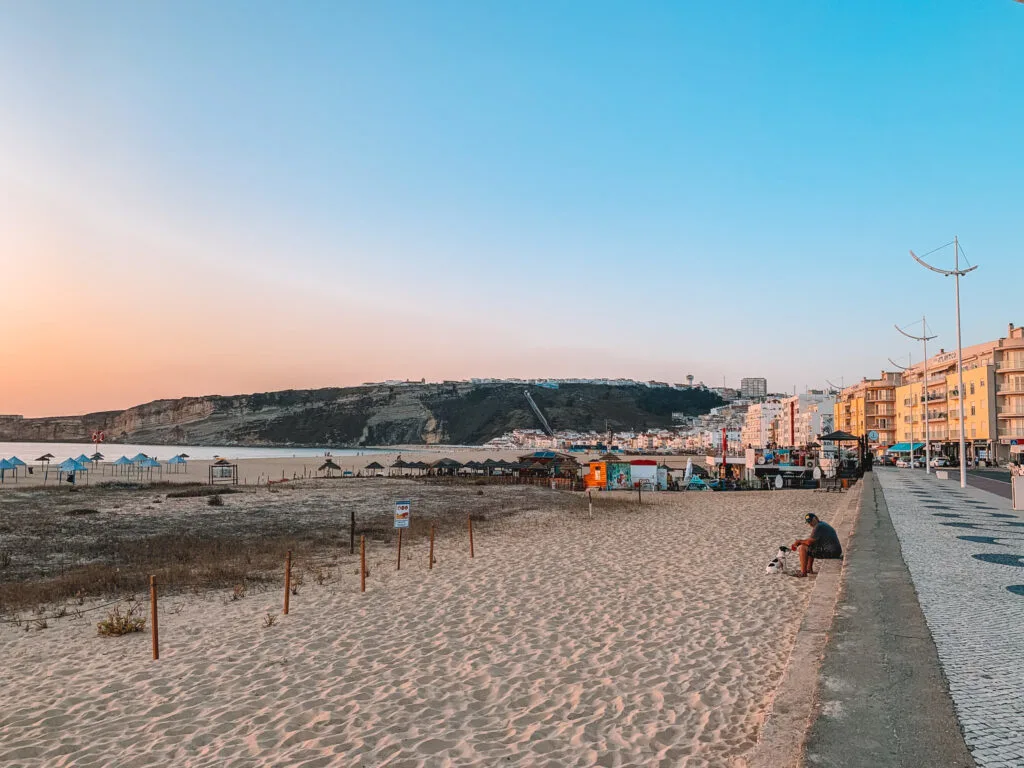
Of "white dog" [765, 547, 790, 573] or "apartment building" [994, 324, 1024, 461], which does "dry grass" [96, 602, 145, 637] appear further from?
"apartment building" [994, 324, 1024, 461]

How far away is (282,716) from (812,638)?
17.1 ft

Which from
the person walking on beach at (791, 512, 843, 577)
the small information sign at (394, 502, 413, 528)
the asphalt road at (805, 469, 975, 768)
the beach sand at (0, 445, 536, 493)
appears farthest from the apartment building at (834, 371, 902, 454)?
the asphalt road at (805, 469, 975, 768)

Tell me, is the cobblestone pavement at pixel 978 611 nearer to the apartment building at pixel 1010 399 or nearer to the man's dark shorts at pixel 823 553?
the man's dark shorts at pixel 823 553

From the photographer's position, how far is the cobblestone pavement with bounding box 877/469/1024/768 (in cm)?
411

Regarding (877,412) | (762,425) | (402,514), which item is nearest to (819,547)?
(402,514)

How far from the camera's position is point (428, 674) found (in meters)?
6.77

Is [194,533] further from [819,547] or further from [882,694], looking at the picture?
[882,694]

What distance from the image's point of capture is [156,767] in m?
4.88

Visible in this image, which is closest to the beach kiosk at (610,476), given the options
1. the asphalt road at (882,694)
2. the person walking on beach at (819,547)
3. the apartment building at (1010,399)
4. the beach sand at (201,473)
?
the beach sand at (201,473)

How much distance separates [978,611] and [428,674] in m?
6.21

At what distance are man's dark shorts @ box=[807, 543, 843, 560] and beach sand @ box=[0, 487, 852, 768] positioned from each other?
820 millimetres

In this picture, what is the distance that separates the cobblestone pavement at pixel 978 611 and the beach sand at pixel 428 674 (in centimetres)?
156

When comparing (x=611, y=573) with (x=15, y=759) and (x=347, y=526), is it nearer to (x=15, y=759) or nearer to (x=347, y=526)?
(x=15, y=759)

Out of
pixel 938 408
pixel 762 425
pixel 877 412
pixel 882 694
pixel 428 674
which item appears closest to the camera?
pixel 882 694
